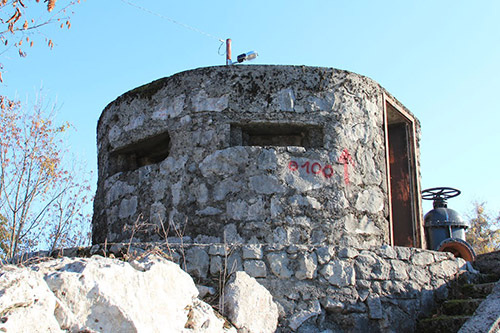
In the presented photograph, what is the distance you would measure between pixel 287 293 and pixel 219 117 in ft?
6.37

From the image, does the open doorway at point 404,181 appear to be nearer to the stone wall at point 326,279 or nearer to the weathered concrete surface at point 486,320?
the stone wall at point 326,279

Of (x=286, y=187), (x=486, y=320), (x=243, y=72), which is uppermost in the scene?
(x=243, y=72)

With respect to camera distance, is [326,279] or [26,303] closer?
[26,303]

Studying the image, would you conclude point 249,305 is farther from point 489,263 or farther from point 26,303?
point 489,263

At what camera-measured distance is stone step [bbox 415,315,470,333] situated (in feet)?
15.3

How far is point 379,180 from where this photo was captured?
582cm

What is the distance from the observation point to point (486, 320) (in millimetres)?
4258

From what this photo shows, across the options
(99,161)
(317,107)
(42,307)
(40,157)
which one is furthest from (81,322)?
(40,157)

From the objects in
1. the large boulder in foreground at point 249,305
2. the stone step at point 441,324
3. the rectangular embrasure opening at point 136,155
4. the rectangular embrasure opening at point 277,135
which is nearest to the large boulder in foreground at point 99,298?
the large boulder in foreground at point 249,305

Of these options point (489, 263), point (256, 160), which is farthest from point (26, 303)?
point (489, 263)

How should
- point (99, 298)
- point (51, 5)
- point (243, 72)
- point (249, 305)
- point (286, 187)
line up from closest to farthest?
point (99, 298) → point (249, 305) → point (51, 5) → point (286, 187) → point (243, 72)

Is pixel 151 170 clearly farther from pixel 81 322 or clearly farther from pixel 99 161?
pixel 81 322

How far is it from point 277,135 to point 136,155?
1.78 meters

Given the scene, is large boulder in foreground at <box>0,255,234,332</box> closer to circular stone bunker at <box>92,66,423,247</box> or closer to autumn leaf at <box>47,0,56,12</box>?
circular stone bunker at <box>92,66,423,247</box>
